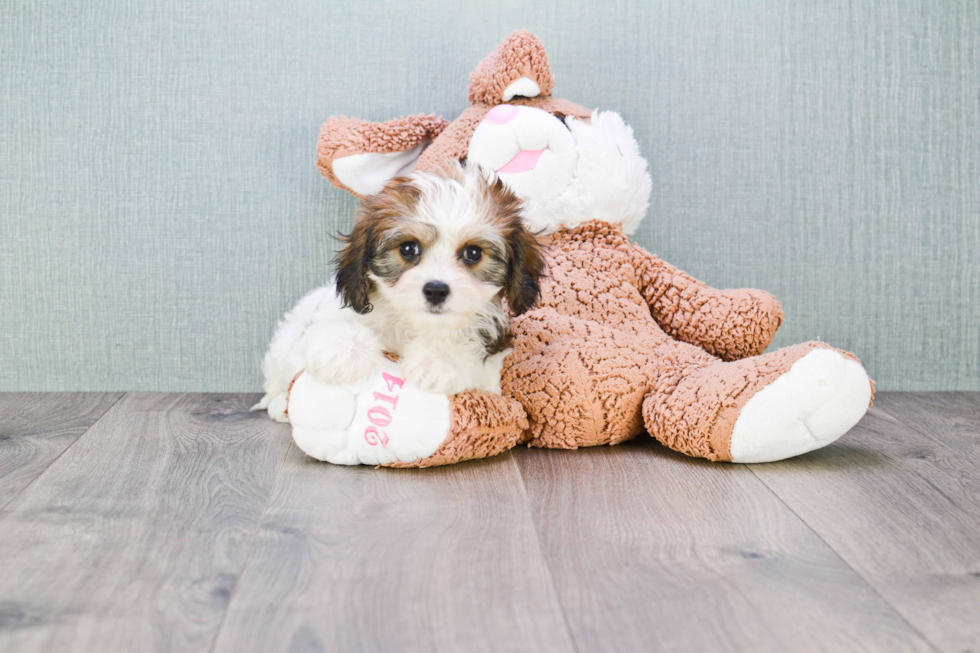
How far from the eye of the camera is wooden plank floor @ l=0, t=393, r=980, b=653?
2.85ft

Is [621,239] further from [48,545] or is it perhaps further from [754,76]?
[48,545]

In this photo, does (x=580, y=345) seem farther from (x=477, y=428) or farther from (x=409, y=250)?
(x=409, y=250)

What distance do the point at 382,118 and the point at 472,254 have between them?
2.94 ft

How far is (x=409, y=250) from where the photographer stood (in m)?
1.34

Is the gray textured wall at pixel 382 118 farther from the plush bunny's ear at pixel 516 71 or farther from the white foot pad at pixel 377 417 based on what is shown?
the white foot pad at pixel 377 417

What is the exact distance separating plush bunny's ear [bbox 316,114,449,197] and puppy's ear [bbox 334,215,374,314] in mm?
479

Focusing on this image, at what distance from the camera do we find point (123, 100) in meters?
2.04

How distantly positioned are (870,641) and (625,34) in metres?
1.70

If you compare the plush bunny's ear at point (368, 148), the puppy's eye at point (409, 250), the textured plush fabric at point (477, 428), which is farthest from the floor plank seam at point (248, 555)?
the plush bunny's ear at point (368, 148)

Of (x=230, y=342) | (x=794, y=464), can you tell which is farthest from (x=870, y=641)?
(x=230, y=342)

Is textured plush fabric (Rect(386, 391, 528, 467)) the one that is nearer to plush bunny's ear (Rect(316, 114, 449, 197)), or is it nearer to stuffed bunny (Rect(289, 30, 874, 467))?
stuffed bunny (Rect(289, 30, 874, 467))

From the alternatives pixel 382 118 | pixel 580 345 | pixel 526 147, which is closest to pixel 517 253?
pixel 580 345

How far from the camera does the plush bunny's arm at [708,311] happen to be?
5.74 feet

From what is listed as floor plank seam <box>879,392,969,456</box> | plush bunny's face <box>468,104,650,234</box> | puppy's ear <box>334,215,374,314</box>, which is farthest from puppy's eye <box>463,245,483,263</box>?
floor plank seam <box>879,392,969,456</box>
